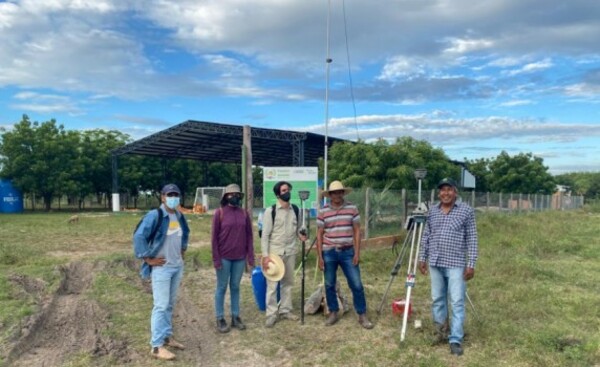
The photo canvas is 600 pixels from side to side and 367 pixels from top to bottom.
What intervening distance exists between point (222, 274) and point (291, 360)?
1.41 m

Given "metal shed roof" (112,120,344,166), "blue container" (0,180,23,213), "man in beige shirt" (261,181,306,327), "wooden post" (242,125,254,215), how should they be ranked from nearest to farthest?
"man in beige shirt" (261,181,306,327), "wooden post" (242,125,254,215), "metal shed roof" (112,120,344,166), "blue container" (0,180,23,213)

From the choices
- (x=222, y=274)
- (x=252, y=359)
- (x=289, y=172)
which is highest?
(x=289, y=172)

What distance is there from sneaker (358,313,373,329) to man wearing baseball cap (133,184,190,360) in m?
2.26

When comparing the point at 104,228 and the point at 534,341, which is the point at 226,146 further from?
the point at 534,341

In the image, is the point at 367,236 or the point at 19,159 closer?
the point at 367,236

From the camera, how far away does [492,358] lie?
4.84 metres

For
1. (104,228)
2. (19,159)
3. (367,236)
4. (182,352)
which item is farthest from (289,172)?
(19,159)

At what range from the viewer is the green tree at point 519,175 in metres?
45.1

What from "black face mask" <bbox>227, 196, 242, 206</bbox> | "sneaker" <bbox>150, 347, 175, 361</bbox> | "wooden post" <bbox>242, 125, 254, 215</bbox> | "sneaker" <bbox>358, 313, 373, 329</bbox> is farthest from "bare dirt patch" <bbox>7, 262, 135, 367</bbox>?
"wooden post" <bbox>242, 125, 254, 215</bbox>

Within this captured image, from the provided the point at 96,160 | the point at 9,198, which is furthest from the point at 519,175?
the point at 9,198

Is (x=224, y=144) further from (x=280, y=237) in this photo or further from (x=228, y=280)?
(x=228, y=280)

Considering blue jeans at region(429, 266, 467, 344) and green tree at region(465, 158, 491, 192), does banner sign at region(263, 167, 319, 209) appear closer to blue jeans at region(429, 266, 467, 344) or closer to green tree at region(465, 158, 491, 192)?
blue jeans at region(429, 266, 467, 344)

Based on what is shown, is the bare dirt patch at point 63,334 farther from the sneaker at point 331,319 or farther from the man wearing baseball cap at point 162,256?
the sneaker at point 331,319

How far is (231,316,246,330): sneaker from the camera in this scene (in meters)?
6.00
